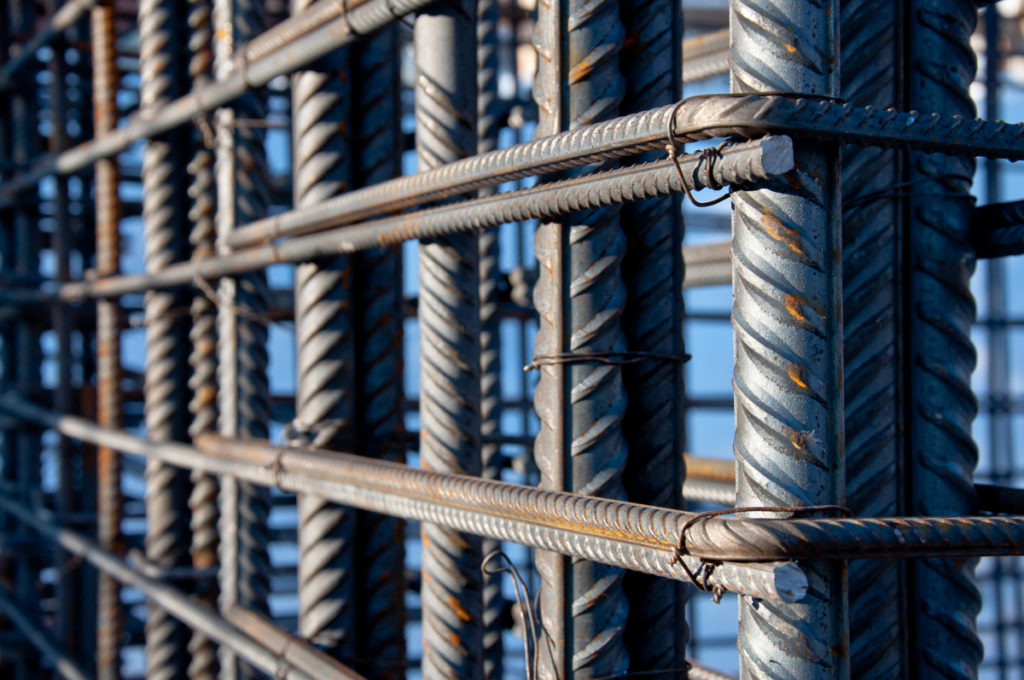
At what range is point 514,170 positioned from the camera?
1.54 metres

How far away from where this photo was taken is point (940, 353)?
5.31 ft

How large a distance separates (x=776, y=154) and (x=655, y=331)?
1.70 feet

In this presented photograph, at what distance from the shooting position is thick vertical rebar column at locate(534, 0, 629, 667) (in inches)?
63.3

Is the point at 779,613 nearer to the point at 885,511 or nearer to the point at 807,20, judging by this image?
the point at 885,511

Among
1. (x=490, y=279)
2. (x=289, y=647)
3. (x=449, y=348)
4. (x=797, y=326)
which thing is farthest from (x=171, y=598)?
(x=797, y=326)

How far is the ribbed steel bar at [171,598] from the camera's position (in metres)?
2.31

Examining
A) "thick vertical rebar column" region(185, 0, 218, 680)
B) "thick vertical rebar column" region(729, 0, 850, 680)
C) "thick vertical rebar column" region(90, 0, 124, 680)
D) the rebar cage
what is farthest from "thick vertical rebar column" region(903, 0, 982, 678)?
"thick vertical rebar column" region(90, 0, 124, 680)

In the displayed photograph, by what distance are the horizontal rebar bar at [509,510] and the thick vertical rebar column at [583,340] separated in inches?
5.2

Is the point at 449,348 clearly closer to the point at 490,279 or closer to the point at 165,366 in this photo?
the point at 490,279

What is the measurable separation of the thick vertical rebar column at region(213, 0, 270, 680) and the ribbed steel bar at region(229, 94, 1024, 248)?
1.21m

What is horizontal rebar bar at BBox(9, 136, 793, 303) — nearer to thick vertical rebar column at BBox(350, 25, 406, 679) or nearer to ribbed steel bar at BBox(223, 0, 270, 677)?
ribbed steel bar at BBox(223, 0, 270, 677)

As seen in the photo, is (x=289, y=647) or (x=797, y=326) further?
(x=289, y=647)

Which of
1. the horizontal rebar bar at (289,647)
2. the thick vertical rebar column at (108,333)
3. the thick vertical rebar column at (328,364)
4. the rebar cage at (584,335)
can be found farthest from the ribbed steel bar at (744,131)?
the thick vertical rebar column at (108,333)

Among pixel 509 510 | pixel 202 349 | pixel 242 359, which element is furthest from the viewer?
pixel 202 349
